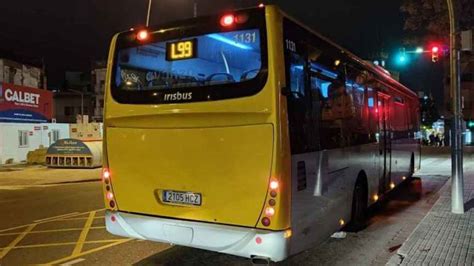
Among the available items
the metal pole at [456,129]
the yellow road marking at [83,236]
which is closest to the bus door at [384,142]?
the metal pole at [456,129]

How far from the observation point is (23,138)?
29.8 meters

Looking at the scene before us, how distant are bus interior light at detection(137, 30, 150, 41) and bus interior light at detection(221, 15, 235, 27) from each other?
3.77 feet

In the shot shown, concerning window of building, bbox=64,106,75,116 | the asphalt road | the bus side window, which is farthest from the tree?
window of building, bbox=64,106,75,116

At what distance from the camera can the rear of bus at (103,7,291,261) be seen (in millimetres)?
5180

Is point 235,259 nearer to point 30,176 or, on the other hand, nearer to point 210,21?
point 210,21

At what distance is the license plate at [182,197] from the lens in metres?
5.64

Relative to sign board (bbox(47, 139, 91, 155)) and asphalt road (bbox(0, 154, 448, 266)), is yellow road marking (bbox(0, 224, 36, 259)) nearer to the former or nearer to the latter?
asphalt road (bbox(0, 154, 448, 266))

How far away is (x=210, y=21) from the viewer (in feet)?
18.8

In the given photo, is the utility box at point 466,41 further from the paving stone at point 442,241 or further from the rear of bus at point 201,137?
the rear of bus at point 201,137

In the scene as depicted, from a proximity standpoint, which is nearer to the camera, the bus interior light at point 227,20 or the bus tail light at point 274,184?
the bus tail light at point 274,184

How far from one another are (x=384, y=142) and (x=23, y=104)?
2913cm

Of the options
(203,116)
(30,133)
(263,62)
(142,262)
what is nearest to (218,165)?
(203,116)

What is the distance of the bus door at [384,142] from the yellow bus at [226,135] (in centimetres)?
345

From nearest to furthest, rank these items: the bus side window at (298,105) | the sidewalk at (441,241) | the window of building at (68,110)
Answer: the bus side window at (298,105) < the sidewalk at (441,241) < the window of building at (68,110)
